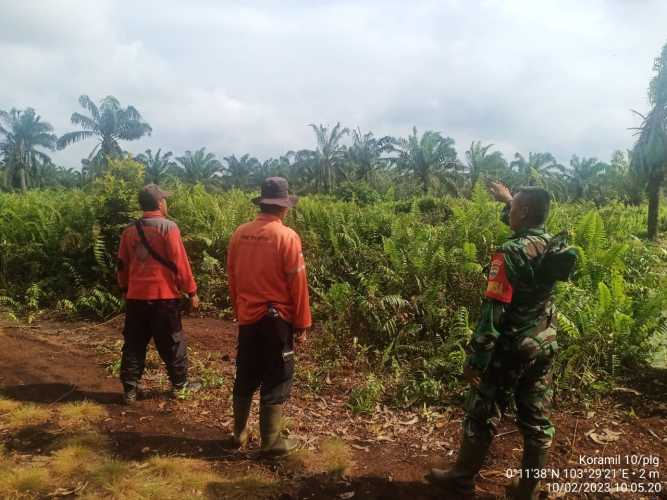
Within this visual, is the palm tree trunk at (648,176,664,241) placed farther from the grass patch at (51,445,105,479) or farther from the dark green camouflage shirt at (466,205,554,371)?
the grass patch at (51,445,105,479)

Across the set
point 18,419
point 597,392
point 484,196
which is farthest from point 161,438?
point 484,196

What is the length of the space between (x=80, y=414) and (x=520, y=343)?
12.2 ft

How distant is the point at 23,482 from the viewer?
9.79ft

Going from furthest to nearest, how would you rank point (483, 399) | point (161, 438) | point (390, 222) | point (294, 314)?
1. point (390, 222)
2. point (161, 438)
3. point (294, 314)
4. point (483, 399)

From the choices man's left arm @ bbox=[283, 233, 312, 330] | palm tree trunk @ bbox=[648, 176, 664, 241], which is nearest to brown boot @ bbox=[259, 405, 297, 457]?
man's left arm @ bbox=[283, 233, 312, 330]

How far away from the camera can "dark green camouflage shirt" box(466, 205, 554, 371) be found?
2637 millimetres

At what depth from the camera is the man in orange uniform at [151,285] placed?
4250 mm

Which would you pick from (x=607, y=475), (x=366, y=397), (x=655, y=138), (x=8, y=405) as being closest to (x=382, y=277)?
(x=366, y=397)

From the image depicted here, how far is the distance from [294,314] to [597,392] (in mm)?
2957

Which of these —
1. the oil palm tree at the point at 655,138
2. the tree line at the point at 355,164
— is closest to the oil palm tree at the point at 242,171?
the tree line at the point at 355,164

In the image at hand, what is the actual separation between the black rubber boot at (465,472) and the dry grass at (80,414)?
2.91 m

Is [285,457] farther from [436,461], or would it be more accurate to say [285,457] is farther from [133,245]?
[133,245]

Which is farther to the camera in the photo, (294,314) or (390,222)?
(390,222)

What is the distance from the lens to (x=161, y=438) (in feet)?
12.2
